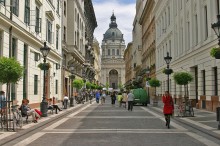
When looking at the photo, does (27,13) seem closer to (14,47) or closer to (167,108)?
(14,47)

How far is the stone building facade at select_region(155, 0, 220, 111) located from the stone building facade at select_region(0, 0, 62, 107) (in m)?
12.6

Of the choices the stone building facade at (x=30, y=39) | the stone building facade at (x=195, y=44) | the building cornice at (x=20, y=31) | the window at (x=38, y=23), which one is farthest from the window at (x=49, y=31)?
the stone building facade at (x=195, y=44)

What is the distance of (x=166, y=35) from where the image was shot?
43.4m

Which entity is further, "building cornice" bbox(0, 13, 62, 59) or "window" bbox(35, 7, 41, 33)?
"window" bbox(35, 7, 41, 33)

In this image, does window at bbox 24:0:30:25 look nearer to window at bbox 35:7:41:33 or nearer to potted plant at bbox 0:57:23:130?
A: window at bbox 35:7:41:33

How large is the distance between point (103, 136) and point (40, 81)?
20.3 meters

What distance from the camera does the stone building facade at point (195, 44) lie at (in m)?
23.7

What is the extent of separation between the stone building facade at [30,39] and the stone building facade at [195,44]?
12573mm

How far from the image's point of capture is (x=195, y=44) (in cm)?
2844

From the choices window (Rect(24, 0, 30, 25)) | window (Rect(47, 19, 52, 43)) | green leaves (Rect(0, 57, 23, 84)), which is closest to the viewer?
green leaves (Rect(0, 57, 23, 84))

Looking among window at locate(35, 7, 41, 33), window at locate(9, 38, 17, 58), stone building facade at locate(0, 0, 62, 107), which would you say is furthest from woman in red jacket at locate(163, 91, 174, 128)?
window at locate(35, 7, 41, 33)

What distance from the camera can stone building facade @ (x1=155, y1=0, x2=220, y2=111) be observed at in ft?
77.8

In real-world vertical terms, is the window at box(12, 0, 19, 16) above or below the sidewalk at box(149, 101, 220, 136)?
above

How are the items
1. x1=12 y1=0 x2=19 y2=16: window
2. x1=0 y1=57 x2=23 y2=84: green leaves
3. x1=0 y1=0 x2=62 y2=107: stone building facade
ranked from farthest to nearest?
x1=12 y1=0 x2=19 y2=16: window
x1=0 y1=0 x2=62 y2=107: stone building facade
x1=0 y1=57 x2=23 y2=84: green leaves
